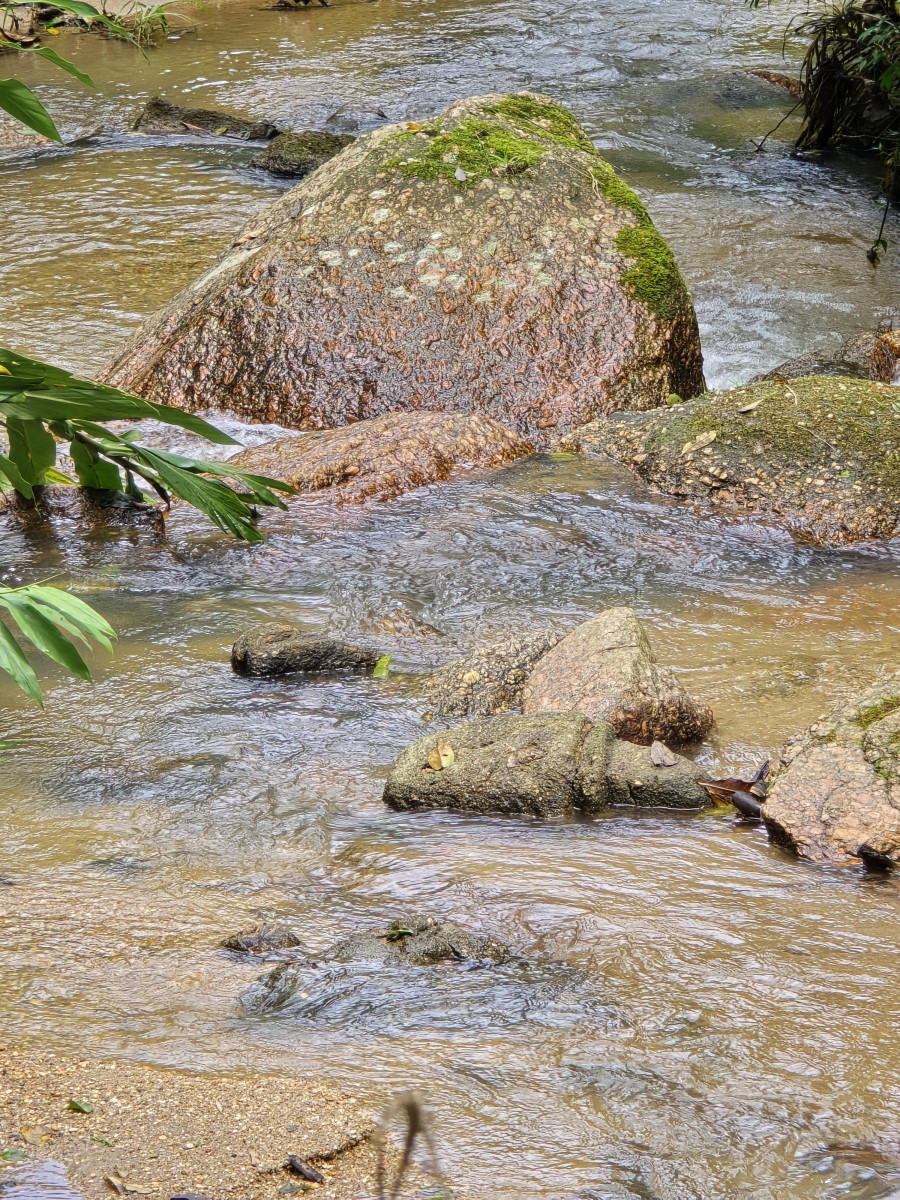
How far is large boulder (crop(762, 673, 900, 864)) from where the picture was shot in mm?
3205

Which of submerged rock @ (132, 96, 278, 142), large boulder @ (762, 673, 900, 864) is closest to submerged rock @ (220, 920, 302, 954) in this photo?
large boulder @ (762, 673, 900, 864)

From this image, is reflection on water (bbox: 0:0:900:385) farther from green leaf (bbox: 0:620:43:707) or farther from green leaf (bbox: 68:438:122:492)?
green leaf (bbox: 0:620:43:707)

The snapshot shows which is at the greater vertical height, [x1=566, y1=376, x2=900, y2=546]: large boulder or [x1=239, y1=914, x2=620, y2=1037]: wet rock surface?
[x1=566, y1=376, x2=900, y2=546]: large boulder

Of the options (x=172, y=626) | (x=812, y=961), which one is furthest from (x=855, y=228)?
(x=812, y=961)

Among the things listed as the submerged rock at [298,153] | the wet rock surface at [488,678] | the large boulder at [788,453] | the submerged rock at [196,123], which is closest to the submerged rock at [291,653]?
the wet rock surface at [488,678]

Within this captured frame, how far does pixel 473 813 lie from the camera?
3.50m

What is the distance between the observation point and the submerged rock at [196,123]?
41.2ft

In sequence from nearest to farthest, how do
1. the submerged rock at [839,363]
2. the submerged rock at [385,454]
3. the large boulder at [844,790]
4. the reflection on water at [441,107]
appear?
the large boulder at [844,790]
the submerged rock at [385,454]
the submerged rock at [839,363]
the reflection on water at [441,107]

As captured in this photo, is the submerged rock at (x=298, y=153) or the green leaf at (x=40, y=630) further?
the submerged rock at (x=298, y=153)

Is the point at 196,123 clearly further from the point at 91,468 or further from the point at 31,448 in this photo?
the point at 31,448

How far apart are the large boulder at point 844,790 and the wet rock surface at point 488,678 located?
967 millimetres

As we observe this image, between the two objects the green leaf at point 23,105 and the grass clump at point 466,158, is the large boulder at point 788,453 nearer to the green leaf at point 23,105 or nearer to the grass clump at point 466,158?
the grass clump at point 466,158

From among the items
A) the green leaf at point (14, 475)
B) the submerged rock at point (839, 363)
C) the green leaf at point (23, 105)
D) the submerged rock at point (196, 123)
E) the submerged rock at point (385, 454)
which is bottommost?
the submerged rock at point (385, 454)

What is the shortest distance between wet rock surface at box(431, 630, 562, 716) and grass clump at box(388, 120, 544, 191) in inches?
141
